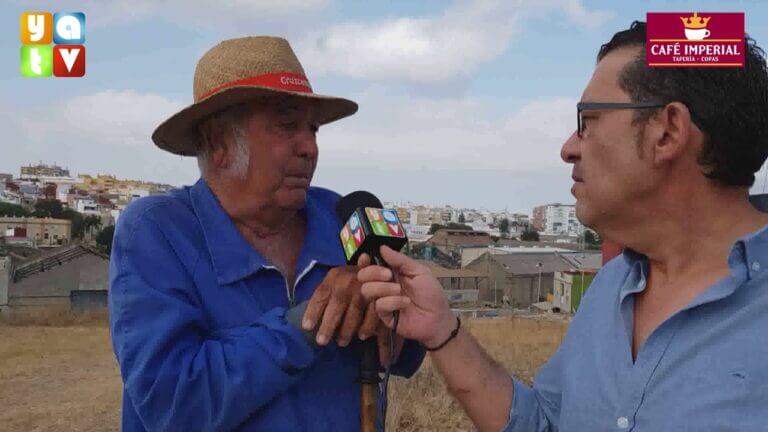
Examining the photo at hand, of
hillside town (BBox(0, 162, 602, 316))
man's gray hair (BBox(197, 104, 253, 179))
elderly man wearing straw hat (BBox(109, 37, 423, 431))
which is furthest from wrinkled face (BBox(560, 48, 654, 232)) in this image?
hillside town (BBox(0, 162, 602, 316))

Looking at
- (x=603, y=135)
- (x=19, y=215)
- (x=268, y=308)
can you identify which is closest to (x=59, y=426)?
(x=268, y=308)

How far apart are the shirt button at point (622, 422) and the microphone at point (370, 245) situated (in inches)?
24.6

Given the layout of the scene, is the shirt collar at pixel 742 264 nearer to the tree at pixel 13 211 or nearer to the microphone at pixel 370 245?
the microphone at pixel 370 245

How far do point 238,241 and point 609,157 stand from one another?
1.11m

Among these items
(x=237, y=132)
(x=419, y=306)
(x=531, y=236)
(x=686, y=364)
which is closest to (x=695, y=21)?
(x=686, y=364)

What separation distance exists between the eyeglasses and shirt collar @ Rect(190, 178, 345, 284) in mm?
864

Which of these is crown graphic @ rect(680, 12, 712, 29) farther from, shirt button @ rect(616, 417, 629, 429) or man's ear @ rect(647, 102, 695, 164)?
shirt button @ rect(616, 417, 629, 429)

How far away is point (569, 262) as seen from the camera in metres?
53.9

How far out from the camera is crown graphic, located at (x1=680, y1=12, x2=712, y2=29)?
2.12 metres

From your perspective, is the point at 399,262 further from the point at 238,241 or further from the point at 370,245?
the point at 238,241

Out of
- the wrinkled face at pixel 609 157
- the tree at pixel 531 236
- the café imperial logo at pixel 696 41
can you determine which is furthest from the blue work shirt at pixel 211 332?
the tree at pixel 531 236

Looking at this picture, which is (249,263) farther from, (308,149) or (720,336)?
(720,336)

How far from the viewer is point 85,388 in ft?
36.0

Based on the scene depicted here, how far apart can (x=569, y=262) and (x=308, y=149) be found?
177 ft
